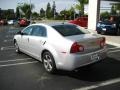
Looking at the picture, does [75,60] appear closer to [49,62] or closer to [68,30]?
[49,62]

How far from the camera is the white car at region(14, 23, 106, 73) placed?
6688mm

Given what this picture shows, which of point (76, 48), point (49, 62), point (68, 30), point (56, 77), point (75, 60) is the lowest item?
point (56, 77)

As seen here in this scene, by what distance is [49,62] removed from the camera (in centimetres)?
746

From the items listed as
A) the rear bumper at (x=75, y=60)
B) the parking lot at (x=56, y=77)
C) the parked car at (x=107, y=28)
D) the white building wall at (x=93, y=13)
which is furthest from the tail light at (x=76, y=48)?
the white building wall at (x=93, y=13)

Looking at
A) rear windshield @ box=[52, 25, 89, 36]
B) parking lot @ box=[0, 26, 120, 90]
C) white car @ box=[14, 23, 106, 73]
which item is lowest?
parking lot @ box=[0, 26, 120, 90]

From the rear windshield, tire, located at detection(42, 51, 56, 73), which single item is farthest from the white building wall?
tire, located at detection(42, 51, 56, 73)

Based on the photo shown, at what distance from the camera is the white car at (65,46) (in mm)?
6688

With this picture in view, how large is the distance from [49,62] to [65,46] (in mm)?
977

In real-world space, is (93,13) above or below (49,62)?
above

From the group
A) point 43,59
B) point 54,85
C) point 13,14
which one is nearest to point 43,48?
point 43,59

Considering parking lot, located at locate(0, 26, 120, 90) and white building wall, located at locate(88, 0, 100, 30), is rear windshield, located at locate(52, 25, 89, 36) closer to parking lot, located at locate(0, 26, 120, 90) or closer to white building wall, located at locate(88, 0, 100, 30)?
parking lot, located at locate(0, 26, 120, 90)

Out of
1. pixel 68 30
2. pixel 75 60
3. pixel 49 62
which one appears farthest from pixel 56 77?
pixel 68 30

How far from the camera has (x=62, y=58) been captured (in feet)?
22.3

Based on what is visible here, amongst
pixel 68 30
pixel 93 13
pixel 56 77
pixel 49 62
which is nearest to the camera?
pixel 56 77
